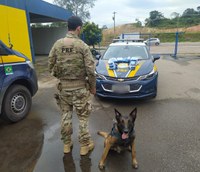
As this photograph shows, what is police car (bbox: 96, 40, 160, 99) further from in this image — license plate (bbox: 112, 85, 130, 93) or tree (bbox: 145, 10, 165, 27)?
tree (bbox: 145, 10, 165, 27)

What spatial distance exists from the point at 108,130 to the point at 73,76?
1534 millimetres

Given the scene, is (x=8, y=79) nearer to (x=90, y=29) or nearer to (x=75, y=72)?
(x=75, y=72)

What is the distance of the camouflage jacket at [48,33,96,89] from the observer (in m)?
2.66

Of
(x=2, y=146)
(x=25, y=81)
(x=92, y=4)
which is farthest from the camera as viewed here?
(x=92, y=4)

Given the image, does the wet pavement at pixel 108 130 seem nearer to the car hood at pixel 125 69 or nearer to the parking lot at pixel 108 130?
the parking lot at pixel 108 130

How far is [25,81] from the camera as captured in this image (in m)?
4.50

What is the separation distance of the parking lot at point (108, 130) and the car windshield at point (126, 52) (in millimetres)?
1371

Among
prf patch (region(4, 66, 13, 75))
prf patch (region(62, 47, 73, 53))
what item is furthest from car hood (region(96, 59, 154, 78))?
prf patch (region(62, 47, 73, 53))

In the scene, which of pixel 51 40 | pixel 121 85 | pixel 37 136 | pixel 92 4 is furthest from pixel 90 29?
pixel 92 4

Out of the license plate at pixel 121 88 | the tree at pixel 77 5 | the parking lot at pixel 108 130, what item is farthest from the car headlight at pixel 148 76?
the tree at pixel 77 5

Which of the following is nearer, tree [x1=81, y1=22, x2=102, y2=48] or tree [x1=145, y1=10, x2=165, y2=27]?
tree [x1=81, y1=22, x2=102, y2=48]

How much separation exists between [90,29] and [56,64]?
18195 millimetres

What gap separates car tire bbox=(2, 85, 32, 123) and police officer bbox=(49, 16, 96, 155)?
1597mm

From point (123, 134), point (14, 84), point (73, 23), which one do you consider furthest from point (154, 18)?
point (123, 134)
